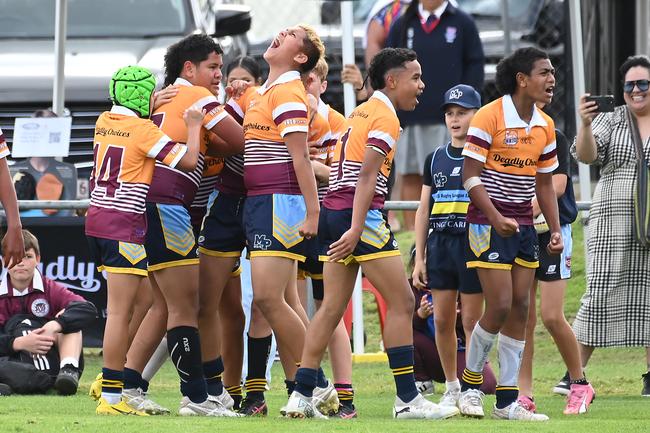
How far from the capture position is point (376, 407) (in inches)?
396

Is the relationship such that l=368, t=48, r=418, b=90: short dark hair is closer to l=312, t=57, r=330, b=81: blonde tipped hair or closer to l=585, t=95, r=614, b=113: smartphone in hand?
l=312, t=57, r=330, b=81: blonde tipped hair

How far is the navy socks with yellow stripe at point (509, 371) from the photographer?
362 inches

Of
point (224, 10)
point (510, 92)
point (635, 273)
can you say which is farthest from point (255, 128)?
point (224, 10)

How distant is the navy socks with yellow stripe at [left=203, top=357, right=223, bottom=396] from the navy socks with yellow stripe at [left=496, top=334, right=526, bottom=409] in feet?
5.12

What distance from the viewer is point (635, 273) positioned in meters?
11.4

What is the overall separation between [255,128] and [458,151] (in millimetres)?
1743

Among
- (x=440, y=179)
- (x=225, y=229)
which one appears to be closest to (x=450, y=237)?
(x=440, y=179)

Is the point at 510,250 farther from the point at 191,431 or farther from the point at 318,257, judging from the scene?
the point at 191,431

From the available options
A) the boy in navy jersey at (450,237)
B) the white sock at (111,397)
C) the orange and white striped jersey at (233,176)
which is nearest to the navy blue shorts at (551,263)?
the boy in navy jersey at (450,237)

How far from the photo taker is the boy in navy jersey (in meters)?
10.1

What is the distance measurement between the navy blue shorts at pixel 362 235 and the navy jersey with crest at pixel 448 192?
48.8 inches

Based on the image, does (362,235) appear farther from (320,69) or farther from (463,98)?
(463,98)

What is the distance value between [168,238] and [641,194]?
3.77m

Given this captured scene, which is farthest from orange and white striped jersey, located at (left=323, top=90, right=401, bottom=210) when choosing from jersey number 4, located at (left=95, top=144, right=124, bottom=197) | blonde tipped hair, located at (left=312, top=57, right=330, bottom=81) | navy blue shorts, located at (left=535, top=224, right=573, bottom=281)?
navy blue shorts, located at (left=535, top=224, right=573, bottom=281)
